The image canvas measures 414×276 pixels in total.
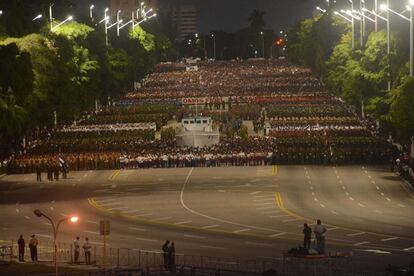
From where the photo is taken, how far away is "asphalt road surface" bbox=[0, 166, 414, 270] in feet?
190

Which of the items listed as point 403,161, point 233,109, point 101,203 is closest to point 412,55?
point 403,161

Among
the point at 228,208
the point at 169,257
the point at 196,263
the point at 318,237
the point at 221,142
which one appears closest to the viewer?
the point at 169,257

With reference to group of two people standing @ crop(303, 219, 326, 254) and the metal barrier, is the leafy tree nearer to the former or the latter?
the metal barrier

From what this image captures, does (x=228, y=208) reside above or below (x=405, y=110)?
below

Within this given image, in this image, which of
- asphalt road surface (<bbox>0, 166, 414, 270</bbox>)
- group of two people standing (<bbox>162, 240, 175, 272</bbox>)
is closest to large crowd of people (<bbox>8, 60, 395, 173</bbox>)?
asphalt road surface (<bbox>0, 166, 414, 270</bbox>)

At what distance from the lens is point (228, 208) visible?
237 feet

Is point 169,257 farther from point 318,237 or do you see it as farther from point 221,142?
point 221,142

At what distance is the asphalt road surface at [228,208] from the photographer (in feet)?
190

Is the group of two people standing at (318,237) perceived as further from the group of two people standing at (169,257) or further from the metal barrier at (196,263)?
the group of two people standing at (169,257)

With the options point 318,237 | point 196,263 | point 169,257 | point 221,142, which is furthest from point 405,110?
point 169,257

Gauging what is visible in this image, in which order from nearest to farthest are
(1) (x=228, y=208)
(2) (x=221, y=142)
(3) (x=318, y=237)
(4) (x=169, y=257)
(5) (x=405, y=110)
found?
(4) (x=169, y=257) < (3) (x=318, y=237) < (1) (x=228, y=208) < (5) (x=405, y=110) < (2) (x=221, y=142)

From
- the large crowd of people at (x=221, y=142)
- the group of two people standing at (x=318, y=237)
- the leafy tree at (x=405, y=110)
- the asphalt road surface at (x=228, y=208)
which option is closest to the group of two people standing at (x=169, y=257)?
the asphalt road surface at (x=228, y=208)

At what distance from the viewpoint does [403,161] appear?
89.6 metres

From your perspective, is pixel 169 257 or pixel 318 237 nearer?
pixel 169 257
